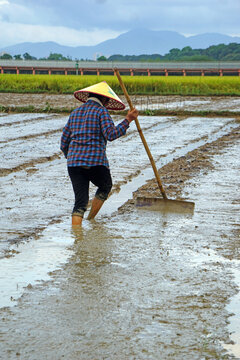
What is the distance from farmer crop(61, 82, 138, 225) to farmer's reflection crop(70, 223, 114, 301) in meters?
0.23

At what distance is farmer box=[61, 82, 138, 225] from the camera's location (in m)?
4.88

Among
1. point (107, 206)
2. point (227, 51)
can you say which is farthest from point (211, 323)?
point (227, 51)

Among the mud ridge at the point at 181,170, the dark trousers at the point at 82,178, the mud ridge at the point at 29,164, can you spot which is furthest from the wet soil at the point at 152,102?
the dark trousers at the point at 82,178

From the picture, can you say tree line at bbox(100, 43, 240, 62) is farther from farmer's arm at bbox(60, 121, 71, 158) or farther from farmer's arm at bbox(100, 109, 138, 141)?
farmer's arm at bbox(100, 109, 138, 141)

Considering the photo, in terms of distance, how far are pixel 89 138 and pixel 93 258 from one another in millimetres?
1059

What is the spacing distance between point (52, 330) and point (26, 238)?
193cm

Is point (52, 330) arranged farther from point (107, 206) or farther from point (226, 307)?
point (107, 206)

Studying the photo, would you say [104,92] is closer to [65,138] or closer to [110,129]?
[110,129]

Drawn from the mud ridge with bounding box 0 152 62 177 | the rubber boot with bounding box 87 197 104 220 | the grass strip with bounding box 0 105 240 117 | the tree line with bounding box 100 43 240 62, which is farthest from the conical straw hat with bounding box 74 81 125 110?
the tree line with bounding box 100 43 240 62

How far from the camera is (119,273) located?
4.00 meters

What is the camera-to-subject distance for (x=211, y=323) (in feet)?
10.5

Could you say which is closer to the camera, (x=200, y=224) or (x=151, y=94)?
(x=200, y=224)

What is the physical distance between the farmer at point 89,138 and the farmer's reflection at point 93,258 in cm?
23

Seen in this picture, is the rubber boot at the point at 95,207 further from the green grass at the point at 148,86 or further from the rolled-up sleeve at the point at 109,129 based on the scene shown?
the green grass at the point at 148,86
